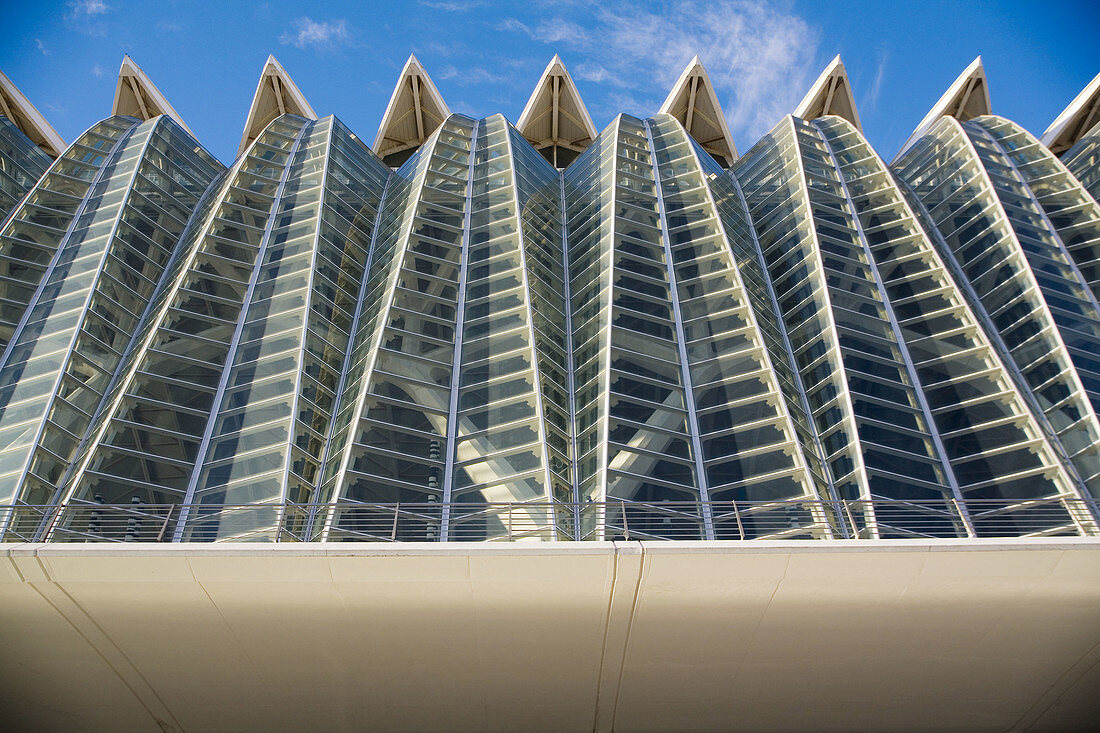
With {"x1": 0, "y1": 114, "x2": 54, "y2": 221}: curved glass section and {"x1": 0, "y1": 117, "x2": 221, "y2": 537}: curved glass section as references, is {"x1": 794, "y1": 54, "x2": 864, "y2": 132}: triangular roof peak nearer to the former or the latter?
{"x1": 0, "y1": 117, "x2": 221, "y2": 537}: curved glass section

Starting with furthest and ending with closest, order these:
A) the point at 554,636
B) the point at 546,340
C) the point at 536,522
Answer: the point at 546,340
the point at 536,522
the point at 554,636

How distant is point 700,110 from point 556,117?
28.5 ft

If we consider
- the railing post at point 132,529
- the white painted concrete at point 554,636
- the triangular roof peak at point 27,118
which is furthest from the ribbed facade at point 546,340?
the triangular roof peak at point 27,118

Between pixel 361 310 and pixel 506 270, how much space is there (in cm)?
479

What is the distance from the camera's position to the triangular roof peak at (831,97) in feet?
179

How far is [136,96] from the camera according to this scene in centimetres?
5550

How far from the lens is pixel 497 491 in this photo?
21562 millimetres

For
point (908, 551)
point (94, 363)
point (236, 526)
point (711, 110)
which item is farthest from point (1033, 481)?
point (711, 110)

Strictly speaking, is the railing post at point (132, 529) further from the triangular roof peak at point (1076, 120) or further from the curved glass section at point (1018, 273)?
the triangular roof peak at point (1076, 120)

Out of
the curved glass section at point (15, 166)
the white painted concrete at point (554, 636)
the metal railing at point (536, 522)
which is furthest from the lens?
the curved glass section at point (15, 166)

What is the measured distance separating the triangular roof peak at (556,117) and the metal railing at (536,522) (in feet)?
126

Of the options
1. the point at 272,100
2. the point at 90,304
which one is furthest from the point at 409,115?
the point at 90,304

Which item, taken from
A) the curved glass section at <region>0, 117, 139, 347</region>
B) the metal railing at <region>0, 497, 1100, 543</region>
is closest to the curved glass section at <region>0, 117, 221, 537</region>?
the curved glass section at <region>0, 117, 139, 347</region>

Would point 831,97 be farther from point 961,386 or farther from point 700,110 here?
point 961,386
